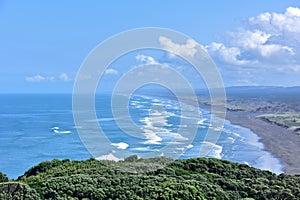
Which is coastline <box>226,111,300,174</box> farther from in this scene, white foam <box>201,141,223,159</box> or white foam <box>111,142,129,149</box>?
white foam <box>111,142,129,149</box>

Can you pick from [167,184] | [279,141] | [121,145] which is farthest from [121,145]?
[167,184]

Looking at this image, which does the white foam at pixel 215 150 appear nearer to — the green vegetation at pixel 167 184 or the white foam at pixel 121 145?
the white foam at pixel 121 145

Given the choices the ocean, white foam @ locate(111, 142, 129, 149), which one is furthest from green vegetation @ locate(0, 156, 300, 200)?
white foam @ locate(111, 142, 129, 149)

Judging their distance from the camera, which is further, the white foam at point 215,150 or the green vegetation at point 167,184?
the white foam at point 215,150

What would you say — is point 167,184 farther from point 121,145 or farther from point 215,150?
point 215,150

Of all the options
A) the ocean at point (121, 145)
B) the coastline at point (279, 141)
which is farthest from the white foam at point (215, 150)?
the coastline at point (279, 141)

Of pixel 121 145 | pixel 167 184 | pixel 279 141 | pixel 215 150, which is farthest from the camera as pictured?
pixel 279 141
